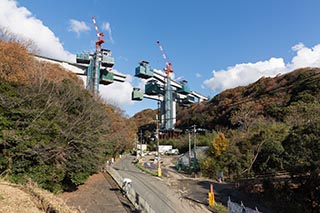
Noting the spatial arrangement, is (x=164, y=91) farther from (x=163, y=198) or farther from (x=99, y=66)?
(x=163, y=198)

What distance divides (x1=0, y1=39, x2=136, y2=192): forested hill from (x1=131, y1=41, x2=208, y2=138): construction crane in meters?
40.4

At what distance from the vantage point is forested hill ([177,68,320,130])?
3316 cm

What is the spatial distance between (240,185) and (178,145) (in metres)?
34.3

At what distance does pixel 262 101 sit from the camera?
41.2m

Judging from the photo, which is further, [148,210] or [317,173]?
[317,173]

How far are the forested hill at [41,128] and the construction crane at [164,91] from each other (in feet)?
133

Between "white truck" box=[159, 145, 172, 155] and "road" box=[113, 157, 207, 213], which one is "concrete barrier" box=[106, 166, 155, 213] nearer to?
"road" box=[113, 157, 207, 213]

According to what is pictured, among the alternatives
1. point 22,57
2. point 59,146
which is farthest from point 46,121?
point 22,57

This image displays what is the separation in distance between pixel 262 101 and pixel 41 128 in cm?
3695

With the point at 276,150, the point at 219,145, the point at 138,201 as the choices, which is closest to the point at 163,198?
the point at 138,201

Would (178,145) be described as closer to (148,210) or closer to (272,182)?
(272,182)

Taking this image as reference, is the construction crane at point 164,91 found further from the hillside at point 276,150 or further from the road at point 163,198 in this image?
the road at point 163,198

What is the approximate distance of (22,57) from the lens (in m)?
16.7

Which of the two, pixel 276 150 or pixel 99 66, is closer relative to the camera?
pixel 276 150
